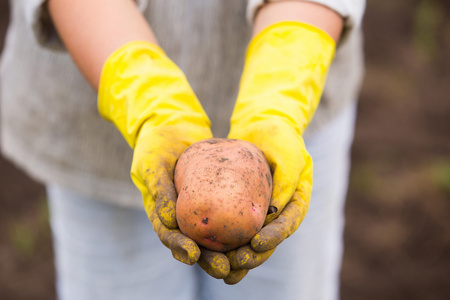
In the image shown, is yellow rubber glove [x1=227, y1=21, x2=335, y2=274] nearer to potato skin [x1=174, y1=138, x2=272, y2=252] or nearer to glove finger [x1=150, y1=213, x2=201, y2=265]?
potato skin [x1=174, y1=138, x2=272, y2=252]

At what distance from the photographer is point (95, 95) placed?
1.45 m

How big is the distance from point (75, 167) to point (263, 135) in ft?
2.32

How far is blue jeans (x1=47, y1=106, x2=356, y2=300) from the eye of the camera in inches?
63.3

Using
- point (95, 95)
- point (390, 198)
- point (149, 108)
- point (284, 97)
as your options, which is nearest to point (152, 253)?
point (95, 95)

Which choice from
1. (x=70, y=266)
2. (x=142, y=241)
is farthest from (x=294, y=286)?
(x=70, y=266)

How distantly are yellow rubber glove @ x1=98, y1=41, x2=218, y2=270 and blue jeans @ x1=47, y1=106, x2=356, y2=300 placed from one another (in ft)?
1.72

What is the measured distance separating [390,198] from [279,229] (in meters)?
2.11

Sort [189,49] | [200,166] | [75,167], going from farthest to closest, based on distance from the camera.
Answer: [75,167] → [189,49] → [200,166]

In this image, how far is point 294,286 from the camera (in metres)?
1.69

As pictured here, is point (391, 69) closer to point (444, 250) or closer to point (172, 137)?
point (444, 250)

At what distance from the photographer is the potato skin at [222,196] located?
0.94 meters

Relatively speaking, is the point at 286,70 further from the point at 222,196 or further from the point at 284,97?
the point at 222,196

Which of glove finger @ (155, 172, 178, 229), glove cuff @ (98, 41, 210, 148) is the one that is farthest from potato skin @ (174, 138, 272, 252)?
glove cuff @ (98, 41, 210, 148)

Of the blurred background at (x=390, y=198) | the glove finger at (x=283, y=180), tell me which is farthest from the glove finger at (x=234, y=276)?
the blurred background at (x=390, y=198)
